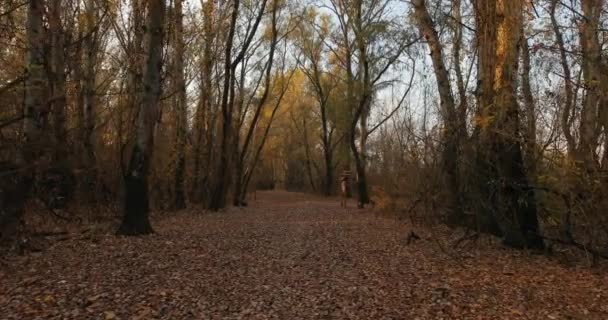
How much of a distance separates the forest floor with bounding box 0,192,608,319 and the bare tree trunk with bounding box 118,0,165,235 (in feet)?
1.61

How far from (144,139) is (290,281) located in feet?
15.8

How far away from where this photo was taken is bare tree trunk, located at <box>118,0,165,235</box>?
9.86 m

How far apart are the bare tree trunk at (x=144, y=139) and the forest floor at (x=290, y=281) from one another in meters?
0.49

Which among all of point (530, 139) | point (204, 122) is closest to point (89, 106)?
point (204, 122)

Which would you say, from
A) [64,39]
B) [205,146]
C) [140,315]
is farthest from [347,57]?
[140,315]

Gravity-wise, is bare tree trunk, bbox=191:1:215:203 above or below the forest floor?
above

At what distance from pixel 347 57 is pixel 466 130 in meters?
18.2

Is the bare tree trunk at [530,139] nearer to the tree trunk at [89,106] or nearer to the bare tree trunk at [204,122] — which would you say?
the tree trunk at [89,106]

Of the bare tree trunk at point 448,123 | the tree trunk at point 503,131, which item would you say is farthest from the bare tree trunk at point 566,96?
the bare tree trunk at point 448,123

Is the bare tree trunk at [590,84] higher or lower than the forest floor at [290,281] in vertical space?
higher

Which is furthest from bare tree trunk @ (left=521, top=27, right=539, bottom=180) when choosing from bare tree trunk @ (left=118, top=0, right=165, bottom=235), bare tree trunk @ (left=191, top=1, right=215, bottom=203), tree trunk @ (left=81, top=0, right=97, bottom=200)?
bare tree trunk @ (left=191, top=1, right=215, bottom=203)

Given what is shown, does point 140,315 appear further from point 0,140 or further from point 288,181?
point 288,181

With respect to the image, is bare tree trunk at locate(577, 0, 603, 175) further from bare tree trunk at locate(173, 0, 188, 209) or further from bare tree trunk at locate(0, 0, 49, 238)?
bare tree trunk at locate(173, 0, 188, 209)

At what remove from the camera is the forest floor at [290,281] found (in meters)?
5.37
